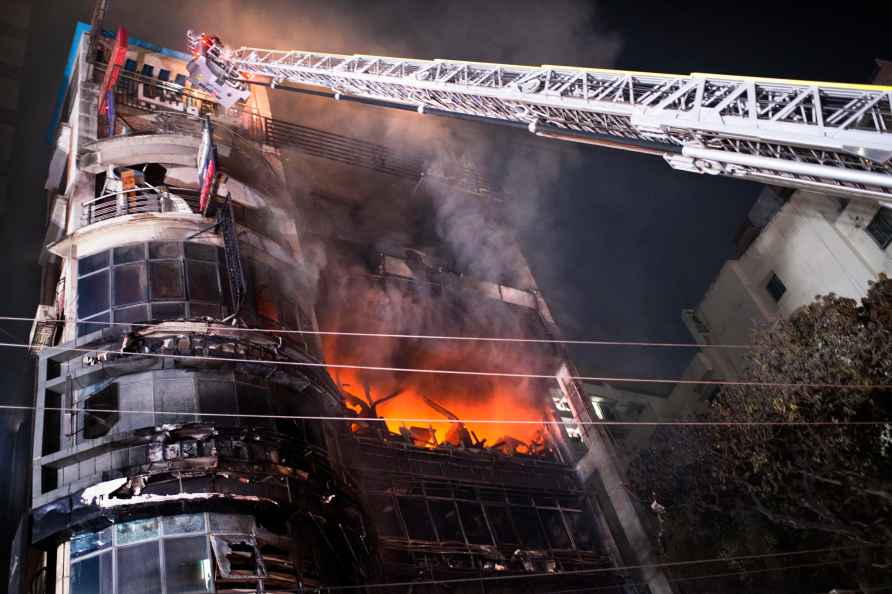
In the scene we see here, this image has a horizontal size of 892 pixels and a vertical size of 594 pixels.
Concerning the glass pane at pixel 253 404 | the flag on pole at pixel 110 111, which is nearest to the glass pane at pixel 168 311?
the glass pane at pixel 253 404

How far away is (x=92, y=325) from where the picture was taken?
833 inches

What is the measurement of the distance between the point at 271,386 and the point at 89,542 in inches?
232

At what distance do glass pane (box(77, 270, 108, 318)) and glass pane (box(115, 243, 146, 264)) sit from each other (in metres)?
0.59

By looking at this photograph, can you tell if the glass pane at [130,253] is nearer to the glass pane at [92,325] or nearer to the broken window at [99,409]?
the glass pane at [92,325]

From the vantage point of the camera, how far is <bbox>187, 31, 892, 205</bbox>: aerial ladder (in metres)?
12.5

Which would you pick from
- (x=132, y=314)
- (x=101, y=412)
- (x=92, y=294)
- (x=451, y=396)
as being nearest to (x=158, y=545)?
(x=101, y=412)

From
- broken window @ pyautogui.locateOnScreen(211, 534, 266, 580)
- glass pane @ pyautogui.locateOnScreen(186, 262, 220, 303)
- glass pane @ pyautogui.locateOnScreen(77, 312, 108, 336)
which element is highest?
glass pane @ pyautogui.locateOnScreen(186, 262, 220, 303)

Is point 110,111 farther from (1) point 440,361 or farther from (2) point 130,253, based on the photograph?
(1) point 440,361

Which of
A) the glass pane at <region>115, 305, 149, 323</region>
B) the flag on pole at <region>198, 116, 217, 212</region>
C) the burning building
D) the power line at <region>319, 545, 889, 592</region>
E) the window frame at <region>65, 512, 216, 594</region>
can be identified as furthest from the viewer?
the flag on pole at <region>198, 116, 217, 212</region>

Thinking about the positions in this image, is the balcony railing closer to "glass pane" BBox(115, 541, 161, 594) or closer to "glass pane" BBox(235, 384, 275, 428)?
"glass pane" BBox(235, 384, 275, 428)

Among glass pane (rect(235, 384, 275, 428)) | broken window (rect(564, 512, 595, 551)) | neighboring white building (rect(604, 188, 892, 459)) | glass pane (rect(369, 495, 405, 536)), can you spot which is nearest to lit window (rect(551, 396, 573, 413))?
broken window (rect(564, 512, 595, 551))

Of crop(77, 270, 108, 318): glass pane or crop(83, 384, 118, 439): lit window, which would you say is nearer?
crop(83, 384, 118, 439): lit window

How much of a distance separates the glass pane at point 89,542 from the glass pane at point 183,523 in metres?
1.35

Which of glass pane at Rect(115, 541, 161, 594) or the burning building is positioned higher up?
the burning building
